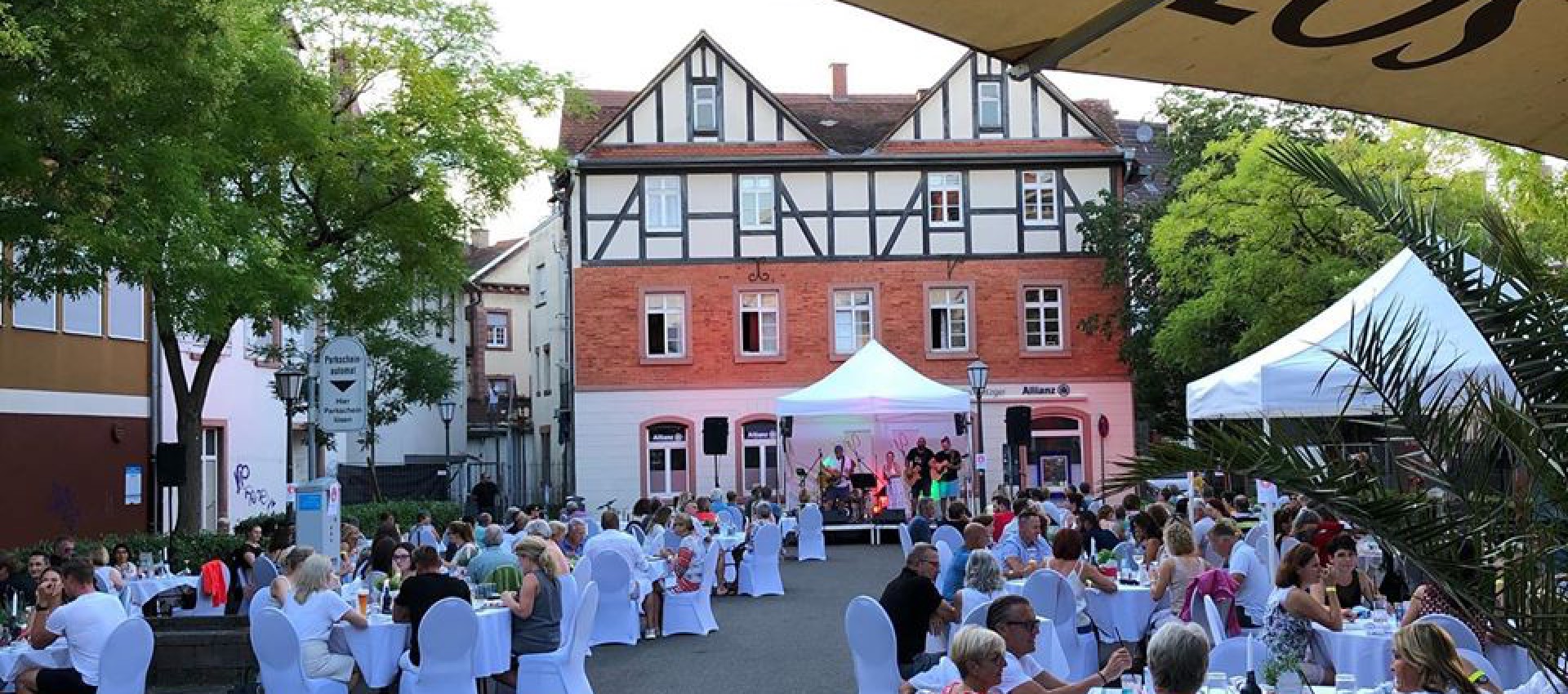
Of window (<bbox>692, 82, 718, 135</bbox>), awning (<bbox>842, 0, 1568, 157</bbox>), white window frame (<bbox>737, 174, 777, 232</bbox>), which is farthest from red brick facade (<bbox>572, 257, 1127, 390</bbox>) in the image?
awning (<bbox>842, 0, 1568, 157</bbox>)

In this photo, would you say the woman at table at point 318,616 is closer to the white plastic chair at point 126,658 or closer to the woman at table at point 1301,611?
the white plastic chair at point 126,658

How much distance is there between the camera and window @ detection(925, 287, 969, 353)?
1561 inches

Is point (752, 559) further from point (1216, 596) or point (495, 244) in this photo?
point (495, 244)

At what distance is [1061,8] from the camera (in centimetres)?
298

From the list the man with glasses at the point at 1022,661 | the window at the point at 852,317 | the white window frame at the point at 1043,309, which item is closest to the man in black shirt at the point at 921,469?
the window at the point at 852,317

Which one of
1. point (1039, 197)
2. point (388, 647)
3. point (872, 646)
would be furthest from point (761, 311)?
point (872, 646)

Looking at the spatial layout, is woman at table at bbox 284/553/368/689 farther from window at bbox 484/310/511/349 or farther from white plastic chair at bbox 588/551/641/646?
window at bbox 484/310/511/349

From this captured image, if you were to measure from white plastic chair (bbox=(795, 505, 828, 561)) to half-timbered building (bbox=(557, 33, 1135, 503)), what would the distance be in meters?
10.0

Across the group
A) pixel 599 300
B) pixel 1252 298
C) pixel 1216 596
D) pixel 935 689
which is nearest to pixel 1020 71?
pixel 935 689

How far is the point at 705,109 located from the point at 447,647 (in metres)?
29.3

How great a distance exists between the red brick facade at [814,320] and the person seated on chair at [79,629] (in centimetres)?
2823

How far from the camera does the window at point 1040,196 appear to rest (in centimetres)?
3997

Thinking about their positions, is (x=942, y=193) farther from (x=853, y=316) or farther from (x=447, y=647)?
(x=447, y=647)

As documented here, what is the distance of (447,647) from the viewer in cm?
1099
